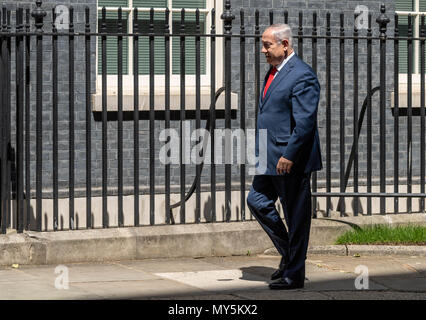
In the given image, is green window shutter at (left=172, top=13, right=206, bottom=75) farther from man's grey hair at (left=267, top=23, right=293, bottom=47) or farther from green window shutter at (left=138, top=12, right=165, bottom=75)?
man's grey hair at (left=267, top=23, right=293, bottom=47)

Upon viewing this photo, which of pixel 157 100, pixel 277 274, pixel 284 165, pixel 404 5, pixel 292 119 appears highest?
pixel 404 5

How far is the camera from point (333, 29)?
11.8 metres

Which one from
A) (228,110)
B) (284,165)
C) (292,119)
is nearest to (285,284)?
(284,165)

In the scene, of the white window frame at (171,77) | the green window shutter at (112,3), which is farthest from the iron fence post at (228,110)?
the green window shutter at (112,3)

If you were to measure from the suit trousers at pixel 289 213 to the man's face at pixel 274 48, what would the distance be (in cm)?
81

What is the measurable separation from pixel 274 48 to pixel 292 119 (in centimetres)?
51

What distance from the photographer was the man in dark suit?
7.92m

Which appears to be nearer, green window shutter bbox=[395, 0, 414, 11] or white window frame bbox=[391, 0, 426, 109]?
white window frame bbox=[391, 0, 426, 109]

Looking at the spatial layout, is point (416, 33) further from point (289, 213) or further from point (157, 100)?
point (289, 213)

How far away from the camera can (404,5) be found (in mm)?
12586

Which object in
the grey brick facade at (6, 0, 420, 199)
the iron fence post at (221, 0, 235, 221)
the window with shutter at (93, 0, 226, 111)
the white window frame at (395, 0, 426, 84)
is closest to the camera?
the iron fence post at (221, 0, 235, 221)

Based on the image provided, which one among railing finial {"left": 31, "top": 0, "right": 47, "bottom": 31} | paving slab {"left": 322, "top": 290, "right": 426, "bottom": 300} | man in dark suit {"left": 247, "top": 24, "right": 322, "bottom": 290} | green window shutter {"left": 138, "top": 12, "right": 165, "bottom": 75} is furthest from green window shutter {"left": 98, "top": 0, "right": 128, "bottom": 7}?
paving slab {"left": 322, "top": 290, "right": 426, "bottom": 300}

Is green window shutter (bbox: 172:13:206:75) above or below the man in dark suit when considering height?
above

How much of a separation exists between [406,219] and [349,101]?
1747 mm
